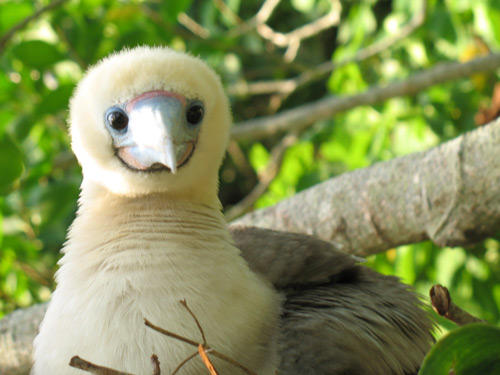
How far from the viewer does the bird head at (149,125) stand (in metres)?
1.51

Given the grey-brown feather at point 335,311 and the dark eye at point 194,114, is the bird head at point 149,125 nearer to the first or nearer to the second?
the dark eye at point 194,114

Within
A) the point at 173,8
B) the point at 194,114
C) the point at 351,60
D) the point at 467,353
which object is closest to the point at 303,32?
the point at 351,60

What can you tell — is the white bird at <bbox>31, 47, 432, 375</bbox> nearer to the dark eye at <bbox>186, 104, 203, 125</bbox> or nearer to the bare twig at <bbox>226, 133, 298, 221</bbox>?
the dark eye at <bbox>186, 104, 203, 125</bbox>

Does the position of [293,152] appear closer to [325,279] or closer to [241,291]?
[325,279]

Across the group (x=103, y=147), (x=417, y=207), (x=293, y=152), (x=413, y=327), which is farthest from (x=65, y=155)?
(x=413, y=327)

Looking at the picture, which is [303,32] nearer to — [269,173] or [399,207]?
[269,173]

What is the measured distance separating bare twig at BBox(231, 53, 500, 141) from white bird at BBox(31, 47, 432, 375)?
147 cm

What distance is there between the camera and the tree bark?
2018mm

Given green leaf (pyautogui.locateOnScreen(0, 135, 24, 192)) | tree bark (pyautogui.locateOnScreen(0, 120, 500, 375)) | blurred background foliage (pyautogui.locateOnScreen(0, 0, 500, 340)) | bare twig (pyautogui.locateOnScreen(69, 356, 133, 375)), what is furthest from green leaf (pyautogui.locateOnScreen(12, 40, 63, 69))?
bare twig (pyautogui.locateOnScreen(69, 356, 133, 375))

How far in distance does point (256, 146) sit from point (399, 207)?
6.03 ft

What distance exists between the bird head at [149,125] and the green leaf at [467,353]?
2.41 feet

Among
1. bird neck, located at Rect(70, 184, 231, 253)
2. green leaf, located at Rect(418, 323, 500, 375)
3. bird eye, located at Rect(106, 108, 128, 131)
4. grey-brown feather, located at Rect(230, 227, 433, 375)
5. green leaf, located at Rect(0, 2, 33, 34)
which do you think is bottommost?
grey-brown feather, located at Rect(230, 227, 433, 375)

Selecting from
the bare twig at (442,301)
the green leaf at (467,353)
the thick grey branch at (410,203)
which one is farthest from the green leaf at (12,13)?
the green leaf at (467,353)

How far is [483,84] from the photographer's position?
347 cm
